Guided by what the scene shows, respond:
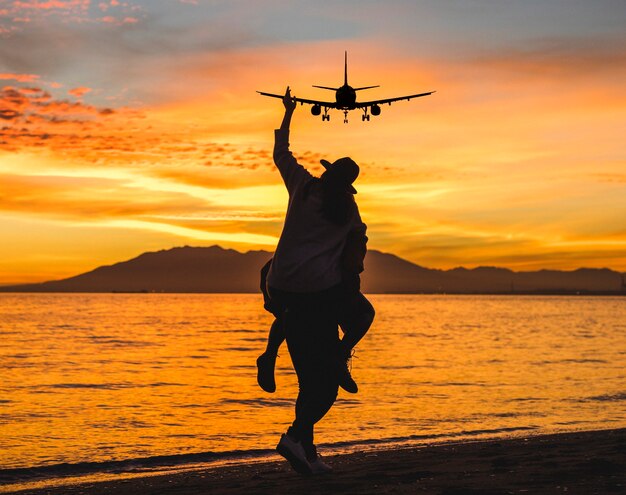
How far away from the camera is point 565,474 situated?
6.62 m

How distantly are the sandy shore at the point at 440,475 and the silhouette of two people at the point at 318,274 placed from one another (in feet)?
2.75

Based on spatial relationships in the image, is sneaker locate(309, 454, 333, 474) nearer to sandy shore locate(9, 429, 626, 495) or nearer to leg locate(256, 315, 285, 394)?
sandy shore locate(9, 429, 626, 495)

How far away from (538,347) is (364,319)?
1477 inches

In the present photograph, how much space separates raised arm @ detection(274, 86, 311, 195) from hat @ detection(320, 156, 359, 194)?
0.22m

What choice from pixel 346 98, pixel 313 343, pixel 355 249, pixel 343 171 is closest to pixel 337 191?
pixel 343 171

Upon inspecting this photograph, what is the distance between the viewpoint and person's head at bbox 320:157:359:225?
19.8ft

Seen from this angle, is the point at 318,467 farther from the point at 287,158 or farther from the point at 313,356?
the point at 287,158

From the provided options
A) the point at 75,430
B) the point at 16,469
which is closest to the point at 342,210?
the point at 16,469

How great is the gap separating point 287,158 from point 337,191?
518 mm

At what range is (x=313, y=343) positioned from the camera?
617 centimetres

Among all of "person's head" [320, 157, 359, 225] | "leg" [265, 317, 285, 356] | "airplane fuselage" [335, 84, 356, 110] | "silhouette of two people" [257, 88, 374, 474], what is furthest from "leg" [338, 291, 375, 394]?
"airplane fuselage" [335, 84, 356, 110]

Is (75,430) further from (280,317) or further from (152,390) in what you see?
(280,317)

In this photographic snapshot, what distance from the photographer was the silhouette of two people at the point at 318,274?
19.9ft

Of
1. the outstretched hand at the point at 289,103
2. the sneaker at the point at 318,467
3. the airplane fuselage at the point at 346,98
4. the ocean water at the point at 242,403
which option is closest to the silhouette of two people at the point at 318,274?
the outstretched hand at the point at 289,103
